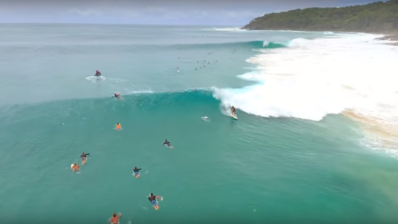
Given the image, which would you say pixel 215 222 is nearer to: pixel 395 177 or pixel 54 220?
pixel 54 220

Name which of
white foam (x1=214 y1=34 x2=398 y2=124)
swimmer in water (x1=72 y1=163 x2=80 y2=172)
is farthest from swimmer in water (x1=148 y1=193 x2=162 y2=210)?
white foam (x1=214 y1=34 x2=398 y2=124)

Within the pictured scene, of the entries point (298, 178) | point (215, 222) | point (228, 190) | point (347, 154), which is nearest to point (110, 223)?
point (215, 222)

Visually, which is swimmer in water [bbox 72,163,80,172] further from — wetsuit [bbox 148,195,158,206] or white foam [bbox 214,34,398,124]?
white foam [bbox 214,34,398,124]

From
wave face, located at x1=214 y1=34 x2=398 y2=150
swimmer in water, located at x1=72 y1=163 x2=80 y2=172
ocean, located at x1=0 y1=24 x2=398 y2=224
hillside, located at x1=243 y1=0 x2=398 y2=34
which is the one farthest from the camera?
hillside, located at x1=243 y1=0 x2=398 y2=34

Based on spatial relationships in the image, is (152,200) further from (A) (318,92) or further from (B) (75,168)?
(A) (318,92)

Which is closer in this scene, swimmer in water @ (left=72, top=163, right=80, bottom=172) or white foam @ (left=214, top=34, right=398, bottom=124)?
swimmer in water @ (left=72, top=163, right=80, bottom=172)

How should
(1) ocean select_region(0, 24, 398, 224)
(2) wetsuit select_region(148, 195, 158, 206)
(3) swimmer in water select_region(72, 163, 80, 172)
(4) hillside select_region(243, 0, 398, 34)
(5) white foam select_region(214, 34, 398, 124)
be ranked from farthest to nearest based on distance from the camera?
(4) hillside select_region(243, 0, 398, 34) → (5) white foam select_region(214, 34, 398, 124) → (3) swimmer in water select_region(72, 163, 80, 172) → (2) wetsuit select_region(148, 195, 158, 206) → (1) ocean select_region(0, 24, 398, 224)

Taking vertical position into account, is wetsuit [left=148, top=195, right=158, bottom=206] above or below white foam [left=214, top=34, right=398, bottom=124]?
above

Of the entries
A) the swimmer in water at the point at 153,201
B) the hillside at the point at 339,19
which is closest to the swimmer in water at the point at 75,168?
the swimmer in water at the point at 153,201
